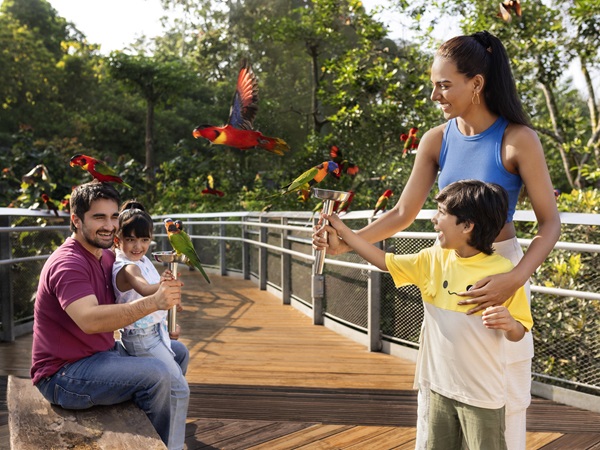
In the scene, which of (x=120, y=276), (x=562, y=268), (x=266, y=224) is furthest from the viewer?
(x=266, y=224)

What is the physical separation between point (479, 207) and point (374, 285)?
3541 mm

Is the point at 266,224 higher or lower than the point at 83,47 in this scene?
lower

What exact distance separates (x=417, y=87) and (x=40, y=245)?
17.9ft

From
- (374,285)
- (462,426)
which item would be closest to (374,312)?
(374,285)

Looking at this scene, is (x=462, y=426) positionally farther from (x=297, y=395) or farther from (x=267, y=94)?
(x=267, y=94)

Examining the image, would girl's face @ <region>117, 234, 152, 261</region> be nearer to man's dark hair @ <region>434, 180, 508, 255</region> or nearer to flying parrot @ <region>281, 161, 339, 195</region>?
Answer: flying parrot @ <region>281, 161, 339, 195</region>

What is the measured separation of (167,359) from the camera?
309cm

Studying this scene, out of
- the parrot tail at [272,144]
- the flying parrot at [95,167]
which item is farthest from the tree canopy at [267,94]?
the flying parrot at [95,167]

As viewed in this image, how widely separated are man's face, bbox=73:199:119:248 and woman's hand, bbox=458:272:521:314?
4.64 ft

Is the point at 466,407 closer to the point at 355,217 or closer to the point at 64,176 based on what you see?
the point at 355,217

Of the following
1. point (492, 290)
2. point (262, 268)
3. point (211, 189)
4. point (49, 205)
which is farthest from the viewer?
point (262, 268)

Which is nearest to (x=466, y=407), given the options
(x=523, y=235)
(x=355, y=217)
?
(x=523, y=235)

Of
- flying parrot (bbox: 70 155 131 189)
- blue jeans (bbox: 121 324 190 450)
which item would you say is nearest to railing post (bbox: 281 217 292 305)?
flying parrot (bbox: 70 155 131 189)

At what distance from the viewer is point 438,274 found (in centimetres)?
201
